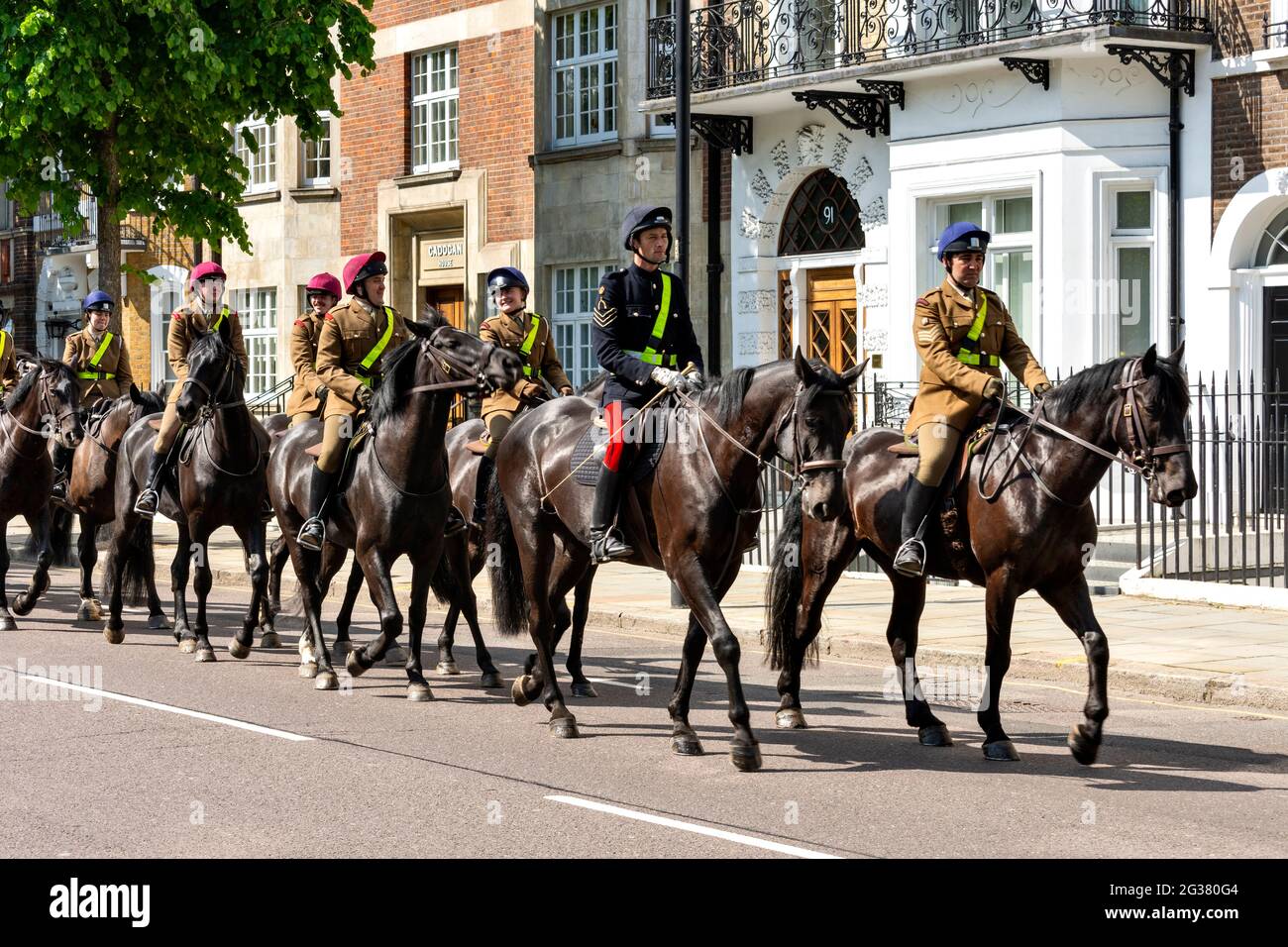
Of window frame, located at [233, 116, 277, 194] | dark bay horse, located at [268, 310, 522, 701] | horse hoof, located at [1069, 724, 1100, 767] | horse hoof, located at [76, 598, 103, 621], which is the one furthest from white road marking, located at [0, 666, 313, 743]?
window frame, located at [233, 116, 277, 194]

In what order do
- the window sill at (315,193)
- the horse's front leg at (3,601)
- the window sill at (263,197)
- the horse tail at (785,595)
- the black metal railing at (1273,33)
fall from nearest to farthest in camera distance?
the horse tail at (785,595) < the horse's front leg at (3,601) < the black metal railing at (1273,33) < the window sill at (315,193) < the window sill at (263,197)

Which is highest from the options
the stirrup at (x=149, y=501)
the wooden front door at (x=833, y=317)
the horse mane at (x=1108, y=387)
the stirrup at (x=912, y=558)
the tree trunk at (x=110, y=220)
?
the tree trunk at (x=110, y=220)

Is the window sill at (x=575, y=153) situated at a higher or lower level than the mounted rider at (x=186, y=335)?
higher

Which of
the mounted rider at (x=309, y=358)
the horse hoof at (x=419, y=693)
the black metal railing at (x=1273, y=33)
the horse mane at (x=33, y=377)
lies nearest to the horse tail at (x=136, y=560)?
the horse mane at (x=33, y=377)

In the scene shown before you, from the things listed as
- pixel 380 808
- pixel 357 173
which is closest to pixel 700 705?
pixel 380 808

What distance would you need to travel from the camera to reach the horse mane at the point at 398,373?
437 inches

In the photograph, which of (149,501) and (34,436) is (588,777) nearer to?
(149,501)

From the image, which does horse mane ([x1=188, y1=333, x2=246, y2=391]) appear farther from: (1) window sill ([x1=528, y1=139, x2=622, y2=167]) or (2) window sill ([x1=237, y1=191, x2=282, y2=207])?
(2) window sill ([x1=237, y1=191, x2=282, y2=207])

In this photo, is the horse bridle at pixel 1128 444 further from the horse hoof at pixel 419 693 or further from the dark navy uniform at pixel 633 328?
the horse hoof at pixel 419 693

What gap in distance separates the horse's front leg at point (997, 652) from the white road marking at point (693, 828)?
2.28m

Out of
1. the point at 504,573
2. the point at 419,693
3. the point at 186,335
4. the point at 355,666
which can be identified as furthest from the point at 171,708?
the point at 186,335

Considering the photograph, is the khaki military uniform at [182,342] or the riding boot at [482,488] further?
the khaki military uniform at [182,342]

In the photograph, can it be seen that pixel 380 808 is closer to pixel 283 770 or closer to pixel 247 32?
pixel 283 770

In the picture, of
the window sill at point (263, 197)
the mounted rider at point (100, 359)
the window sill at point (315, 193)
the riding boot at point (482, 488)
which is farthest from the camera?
the window sill at point (263, 197)
